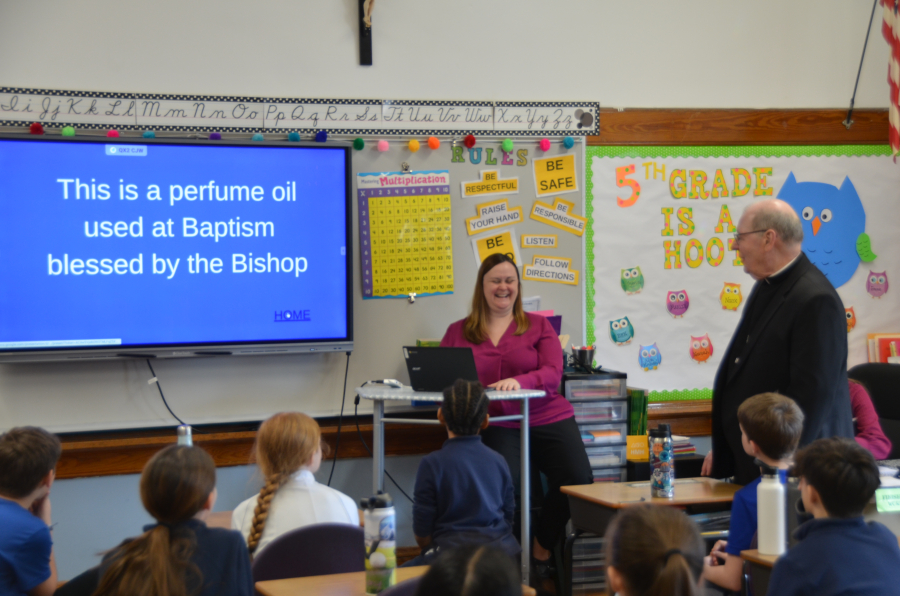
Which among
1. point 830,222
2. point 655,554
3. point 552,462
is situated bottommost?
point 552,462

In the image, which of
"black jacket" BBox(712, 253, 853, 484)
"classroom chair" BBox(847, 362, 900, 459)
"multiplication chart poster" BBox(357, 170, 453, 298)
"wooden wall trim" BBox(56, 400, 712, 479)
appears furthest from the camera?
"multiplication chart poster" BBox(357, 170, 453, 298)

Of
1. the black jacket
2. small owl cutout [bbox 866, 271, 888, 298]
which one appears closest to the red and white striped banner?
small owl cutout [bbox 866, 271, 888, 298]

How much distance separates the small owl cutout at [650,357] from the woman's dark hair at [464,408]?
1.84 meters

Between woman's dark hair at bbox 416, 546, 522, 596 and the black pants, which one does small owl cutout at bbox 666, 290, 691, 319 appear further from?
woman's dark hair at bbox 416, 546, 522, 596

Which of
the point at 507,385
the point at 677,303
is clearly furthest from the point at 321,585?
the point at 677,303

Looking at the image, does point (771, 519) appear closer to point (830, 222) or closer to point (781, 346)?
point (781, 346)

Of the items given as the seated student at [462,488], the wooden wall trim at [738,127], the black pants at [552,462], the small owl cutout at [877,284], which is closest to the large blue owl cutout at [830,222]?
the small owl cutout at [877,284]

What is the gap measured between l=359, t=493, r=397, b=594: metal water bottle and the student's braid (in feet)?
1.51

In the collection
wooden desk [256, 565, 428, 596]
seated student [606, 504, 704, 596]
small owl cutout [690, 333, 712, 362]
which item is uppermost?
small owl cutout [690, 333, 712, 362]

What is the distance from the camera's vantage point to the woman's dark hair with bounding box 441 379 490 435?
7.70 feet

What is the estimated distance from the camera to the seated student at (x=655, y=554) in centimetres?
113

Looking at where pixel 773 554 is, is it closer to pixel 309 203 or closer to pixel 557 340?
pixel 557 340

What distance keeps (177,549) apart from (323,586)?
1.20 feet

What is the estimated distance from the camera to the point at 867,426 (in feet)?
10.5
